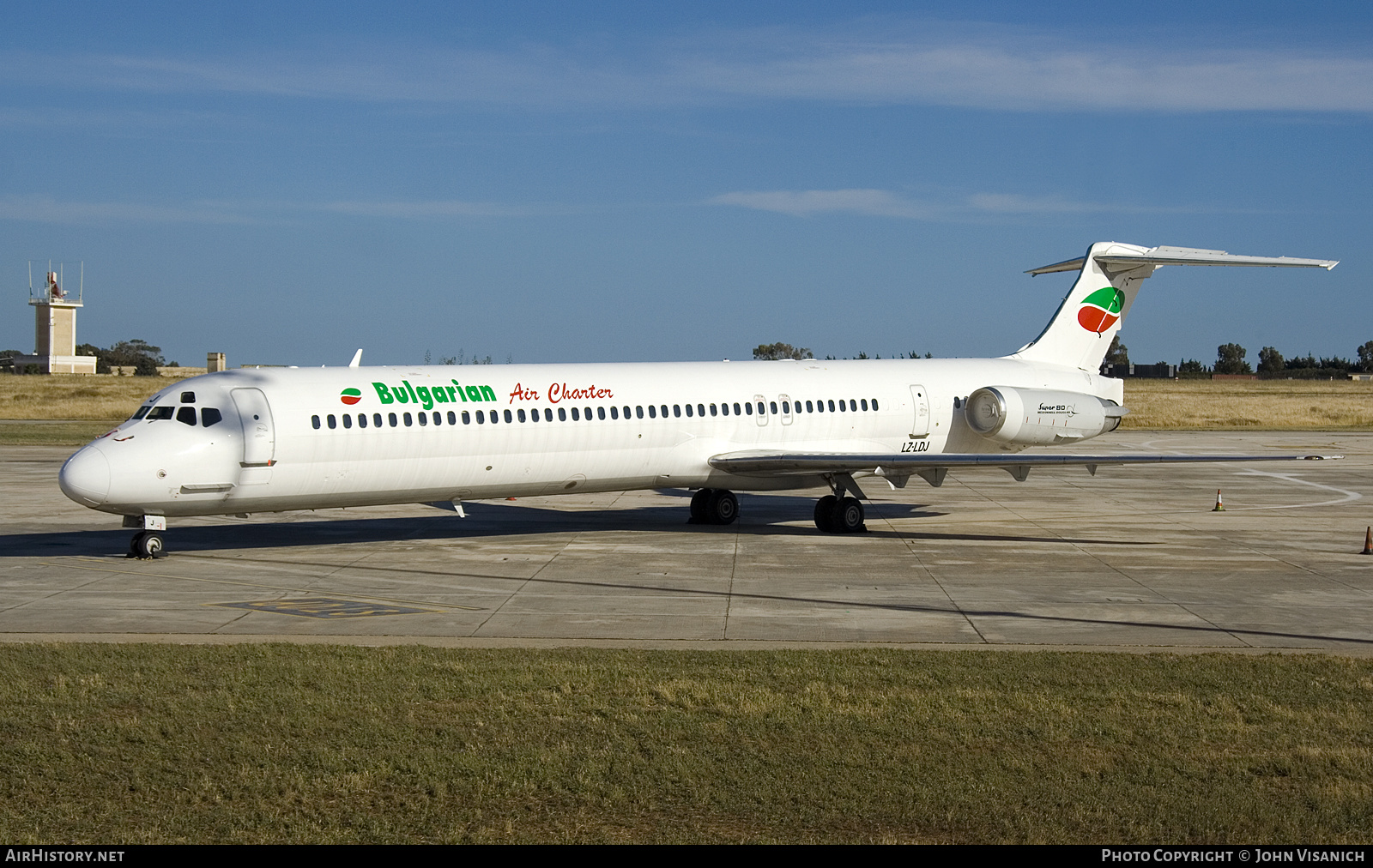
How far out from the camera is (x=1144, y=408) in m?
79.7

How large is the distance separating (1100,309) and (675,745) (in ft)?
68.9

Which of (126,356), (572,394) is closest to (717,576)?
(572,394)

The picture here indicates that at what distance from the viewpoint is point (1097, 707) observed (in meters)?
10.4

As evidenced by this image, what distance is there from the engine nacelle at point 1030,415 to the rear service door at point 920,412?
0.93 metres

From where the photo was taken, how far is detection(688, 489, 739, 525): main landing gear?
969 inches

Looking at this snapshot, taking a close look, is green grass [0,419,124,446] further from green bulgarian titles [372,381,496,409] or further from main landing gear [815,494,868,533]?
main landing gear [815,494,868,533]

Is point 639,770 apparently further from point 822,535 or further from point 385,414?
point 822,535

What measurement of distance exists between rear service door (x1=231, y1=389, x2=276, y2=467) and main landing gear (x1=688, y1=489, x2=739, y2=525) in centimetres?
846

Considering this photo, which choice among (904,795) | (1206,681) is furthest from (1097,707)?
(904,795)

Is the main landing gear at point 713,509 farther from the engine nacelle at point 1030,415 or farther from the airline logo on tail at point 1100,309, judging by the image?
the airline logo on tail at point 1100,309

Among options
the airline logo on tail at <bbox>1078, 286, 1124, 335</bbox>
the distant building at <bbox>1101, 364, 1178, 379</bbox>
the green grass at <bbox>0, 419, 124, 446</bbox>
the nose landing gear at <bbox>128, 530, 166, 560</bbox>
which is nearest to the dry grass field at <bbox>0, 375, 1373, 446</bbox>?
the green grass at <bbox>0, 419, 124, 446</bbox>

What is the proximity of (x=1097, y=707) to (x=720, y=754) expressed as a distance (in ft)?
10.6

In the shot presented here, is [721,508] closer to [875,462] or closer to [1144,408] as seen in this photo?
[875,462]

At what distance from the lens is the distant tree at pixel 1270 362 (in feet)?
620
